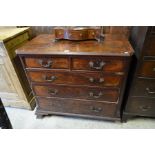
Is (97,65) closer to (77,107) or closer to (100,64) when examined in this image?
(100,64)

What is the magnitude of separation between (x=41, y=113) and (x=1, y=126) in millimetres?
793

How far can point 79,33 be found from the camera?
1207mm

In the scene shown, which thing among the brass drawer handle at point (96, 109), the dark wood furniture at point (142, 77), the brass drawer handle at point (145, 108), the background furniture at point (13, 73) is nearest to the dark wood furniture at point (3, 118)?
the background furniture at point (13, 73)

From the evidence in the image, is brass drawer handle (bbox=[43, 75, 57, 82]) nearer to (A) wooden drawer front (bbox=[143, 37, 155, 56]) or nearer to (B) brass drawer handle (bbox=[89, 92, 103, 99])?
(B) brass drawer handle (bbox=[89, 92, 103, 99])

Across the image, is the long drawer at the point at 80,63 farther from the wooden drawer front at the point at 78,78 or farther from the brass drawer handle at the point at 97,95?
the brass drawer handle at the point at 97,95

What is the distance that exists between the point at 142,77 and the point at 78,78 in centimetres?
54

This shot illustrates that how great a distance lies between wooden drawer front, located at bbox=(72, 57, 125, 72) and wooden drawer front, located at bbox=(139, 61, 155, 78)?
0.17 meters

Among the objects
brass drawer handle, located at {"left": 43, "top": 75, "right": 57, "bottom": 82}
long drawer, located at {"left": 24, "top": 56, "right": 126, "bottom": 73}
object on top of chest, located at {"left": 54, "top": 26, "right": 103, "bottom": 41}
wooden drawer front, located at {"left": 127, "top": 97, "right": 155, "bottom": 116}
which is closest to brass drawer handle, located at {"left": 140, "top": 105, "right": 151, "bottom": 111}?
wooden drawer front, located at {"left": 127, "top": 97, "right": 155, "bottom": 116}

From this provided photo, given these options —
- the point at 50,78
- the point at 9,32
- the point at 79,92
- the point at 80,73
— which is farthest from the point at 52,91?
the point at 9,32

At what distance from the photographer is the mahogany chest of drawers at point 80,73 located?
43.0 inches

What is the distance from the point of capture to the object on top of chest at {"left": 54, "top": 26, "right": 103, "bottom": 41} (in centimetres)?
120

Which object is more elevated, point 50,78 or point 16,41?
point 16,41

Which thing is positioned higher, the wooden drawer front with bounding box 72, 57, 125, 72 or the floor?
the wooden drawer front with bounding box 72, 57, 125, 72
